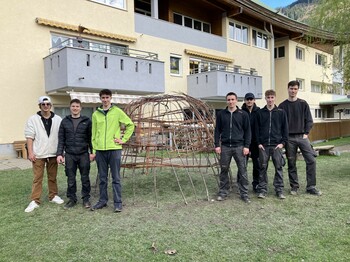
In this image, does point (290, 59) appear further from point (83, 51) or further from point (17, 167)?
point (17, 167)

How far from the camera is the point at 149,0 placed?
738 inches

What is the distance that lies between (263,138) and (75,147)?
3646mm

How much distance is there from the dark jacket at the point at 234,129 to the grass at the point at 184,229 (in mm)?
1166

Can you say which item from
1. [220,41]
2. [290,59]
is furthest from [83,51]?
[290,59]

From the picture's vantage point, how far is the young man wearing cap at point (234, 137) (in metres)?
5.72

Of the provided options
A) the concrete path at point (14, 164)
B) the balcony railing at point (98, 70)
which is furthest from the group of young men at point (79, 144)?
the balcony railing at point (98, 70)

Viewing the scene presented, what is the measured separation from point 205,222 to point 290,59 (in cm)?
2666

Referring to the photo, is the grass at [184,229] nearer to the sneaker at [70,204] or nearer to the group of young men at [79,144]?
the sneaker at [70,204]

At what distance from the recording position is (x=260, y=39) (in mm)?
25625

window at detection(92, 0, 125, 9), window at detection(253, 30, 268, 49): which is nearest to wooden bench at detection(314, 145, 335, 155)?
window at detection(92, 0, 125, 9)

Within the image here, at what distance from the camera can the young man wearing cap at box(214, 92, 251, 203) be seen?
5719mm

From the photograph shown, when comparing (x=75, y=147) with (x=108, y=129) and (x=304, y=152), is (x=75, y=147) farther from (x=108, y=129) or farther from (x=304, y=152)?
(x=304, y=152)

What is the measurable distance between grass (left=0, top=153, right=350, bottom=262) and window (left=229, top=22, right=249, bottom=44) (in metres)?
18.6

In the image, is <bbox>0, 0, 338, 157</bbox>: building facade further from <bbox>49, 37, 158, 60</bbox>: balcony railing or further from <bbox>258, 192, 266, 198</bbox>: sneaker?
<bbox>258, 192, 266, 198</bbox>: sneaker
